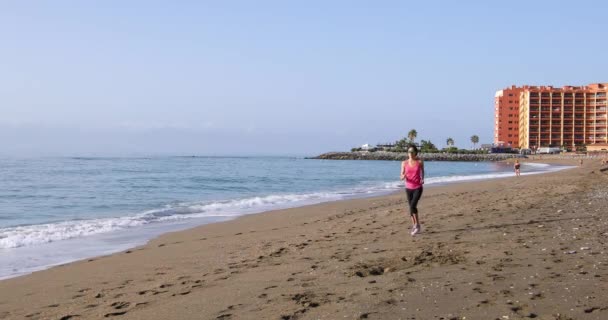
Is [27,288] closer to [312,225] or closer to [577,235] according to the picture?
[312,225]

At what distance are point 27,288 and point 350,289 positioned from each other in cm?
428

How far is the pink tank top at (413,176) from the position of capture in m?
9.92

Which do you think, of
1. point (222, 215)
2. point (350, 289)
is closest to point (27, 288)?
point (350, 289)

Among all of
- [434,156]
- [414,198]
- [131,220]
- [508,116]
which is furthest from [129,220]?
[508,116]

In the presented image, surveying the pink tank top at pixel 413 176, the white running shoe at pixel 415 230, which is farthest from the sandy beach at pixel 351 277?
the pink tank top at pixel 413 176

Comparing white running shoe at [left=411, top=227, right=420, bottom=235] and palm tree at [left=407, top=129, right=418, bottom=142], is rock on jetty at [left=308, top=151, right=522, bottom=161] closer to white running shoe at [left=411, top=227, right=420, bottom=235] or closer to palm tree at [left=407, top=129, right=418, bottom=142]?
palm tree at [left=407, top=129, right=418, bottom=142]

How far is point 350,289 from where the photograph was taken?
5.57 m

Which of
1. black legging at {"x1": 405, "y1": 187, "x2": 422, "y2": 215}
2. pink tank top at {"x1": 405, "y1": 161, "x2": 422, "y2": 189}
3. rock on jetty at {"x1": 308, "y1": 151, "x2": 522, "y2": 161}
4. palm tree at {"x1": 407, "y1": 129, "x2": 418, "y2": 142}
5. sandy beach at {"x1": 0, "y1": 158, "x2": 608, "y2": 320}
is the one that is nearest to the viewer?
sandy beach at {"x1": 0, "y1": 158, "x2": 608, "y2": 320}

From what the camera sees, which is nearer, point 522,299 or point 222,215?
point 522,299

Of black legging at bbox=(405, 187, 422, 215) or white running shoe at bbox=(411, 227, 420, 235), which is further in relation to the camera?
black legging at bbox=(405, 187, 422, 215)

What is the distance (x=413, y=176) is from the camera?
1000cm

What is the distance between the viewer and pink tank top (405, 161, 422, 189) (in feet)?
32.6

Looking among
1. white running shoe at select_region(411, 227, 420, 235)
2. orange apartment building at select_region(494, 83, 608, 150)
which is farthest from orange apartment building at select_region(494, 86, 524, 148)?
white running shoe at select_region(411, 227, 420, 235)

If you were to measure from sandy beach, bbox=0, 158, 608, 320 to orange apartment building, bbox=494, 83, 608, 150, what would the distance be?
13511 centimetres
